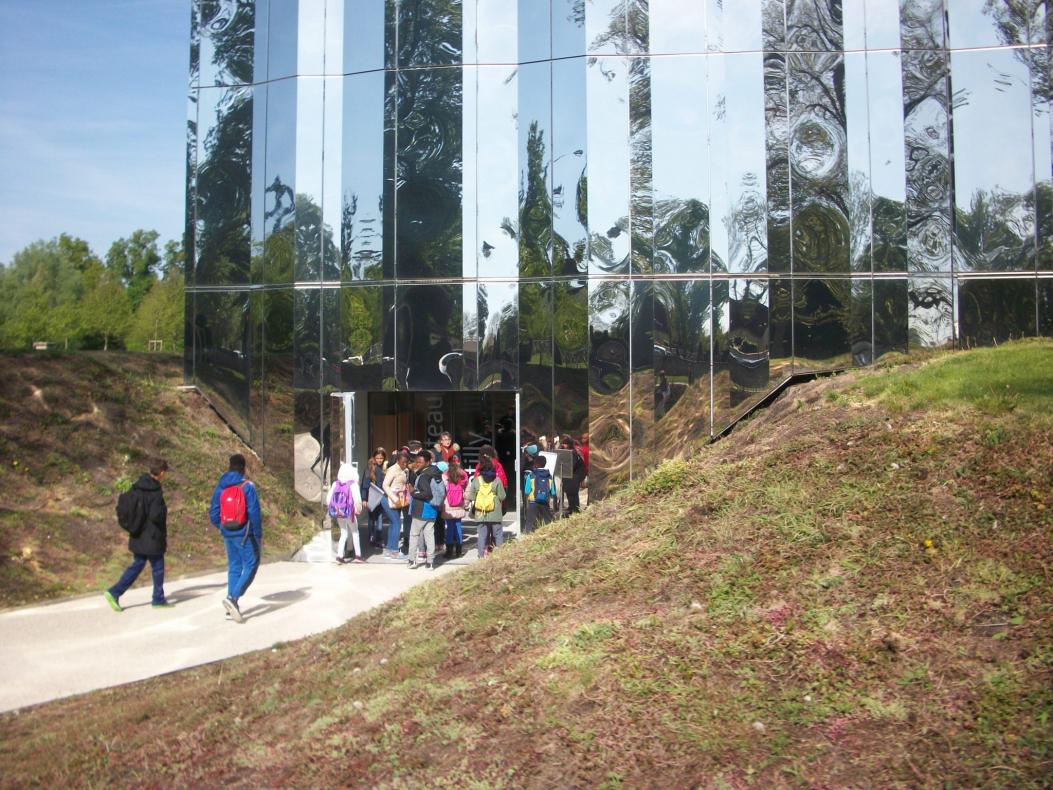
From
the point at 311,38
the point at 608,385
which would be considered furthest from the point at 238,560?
the point at 311,38

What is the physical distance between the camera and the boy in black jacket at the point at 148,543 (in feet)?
39.2

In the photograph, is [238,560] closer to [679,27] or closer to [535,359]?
[535,359]

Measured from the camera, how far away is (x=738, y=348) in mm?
15648

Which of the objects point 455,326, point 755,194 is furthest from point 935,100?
point 455,326

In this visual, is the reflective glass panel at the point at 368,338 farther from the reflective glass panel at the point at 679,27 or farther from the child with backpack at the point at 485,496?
the reflective glass panel at the point at 679,27

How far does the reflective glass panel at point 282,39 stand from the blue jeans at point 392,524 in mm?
7222

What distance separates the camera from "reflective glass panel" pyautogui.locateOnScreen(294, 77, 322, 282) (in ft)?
54.8

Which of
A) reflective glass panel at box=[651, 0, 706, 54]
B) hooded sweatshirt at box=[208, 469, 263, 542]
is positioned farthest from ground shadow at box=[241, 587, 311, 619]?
reflective glass panel at box=[651, 0, 706, 54]

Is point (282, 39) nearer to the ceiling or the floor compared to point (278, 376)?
nearer to the ceiling

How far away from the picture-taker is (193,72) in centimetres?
1802

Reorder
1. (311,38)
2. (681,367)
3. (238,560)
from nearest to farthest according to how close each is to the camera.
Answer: (238,560), (681,367), (311,38)

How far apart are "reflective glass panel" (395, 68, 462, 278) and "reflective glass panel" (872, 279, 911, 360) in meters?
6.55

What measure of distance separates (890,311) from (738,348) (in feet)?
8.23

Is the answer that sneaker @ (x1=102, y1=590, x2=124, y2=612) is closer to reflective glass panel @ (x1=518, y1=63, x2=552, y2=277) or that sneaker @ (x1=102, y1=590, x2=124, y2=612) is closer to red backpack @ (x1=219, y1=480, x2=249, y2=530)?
red backpack @ (x1=219, y1=480, x2=249, y2=530)
